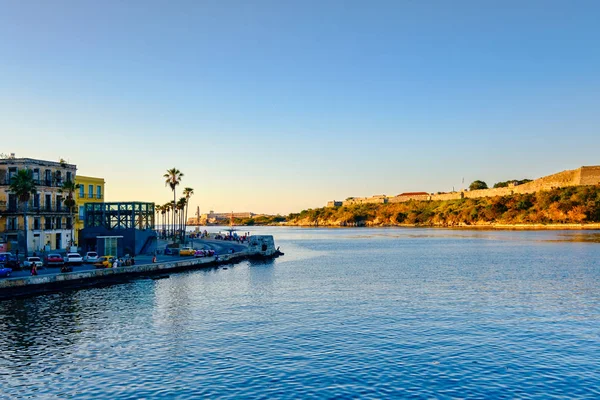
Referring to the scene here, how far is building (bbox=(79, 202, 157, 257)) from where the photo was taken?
74188 millimetres

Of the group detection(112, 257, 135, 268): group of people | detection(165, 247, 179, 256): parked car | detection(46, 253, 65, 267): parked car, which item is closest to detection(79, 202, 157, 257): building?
detection(112, 257, 135, 268): group of people

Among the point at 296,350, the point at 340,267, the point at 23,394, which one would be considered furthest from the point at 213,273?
the point at 23,394

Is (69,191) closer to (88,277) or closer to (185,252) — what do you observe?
(185,252)

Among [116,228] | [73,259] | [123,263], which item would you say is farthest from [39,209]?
[123,263]

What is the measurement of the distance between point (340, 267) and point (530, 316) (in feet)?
143

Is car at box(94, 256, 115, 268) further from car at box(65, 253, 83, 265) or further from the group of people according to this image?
car at box(65, 253, 83, 265)

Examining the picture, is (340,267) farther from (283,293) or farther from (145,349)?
(145,349)

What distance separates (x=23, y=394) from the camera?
76.2ft

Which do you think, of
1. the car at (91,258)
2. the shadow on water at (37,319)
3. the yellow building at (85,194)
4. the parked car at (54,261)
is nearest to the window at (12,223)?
the yellow building at (85,194)

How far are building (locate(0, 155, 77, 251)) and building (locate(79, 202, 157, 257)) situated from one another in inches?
174

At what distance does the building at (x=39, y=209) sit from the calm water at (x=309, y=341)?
26756 mm

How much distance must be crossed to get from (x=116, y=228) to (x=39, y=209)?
11376mm

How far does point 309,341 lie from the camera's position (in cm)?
3212

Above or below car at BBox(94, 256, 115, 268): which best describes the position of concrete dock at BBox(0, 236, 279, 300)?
below
